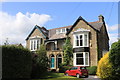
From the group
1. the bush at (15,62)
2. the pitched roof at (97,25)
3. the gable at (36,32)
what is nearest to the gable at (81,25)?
the pitched roof at (97,25)

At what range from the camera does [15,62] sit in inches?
685

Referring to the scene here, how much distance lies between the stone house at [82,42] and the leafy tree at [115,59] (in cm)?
1590

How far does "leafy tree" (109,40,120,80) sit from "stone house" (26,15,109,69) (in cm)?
1590

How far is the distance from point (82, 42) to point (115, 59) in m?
17.7

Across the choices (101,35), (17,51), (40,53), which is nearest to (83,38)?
(101,35)

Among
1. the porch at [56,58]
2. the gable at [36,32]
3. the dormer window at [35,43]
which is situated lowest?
the porch at [56,58]

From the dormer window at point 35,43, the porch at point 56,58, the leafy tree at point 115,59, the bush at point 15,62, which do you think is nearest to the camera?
the leafy tree at point 115,59

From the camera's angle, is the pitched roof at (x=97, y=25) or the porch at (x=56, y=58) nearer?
the pitched roof at (x=97, y=25)

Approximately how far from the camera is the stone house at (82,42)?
99.8 ft

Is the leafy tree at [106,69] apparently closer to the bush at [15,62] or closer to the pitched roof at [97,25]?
the bush at [15,62]

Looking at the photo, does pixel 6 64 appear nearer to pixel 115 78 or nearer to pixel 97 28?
pixel 115 78

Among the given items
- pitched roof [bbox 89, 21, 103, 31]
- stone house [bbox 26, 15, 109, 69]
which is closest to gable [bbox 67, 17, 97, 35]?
stone house [bbox 26, 15, 109, 69]

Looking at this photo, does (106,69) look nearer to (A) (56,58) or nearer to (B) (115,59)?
(B) (115,59)

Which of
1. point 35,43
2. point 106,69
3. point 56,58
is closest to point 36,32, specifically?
point 35,43
